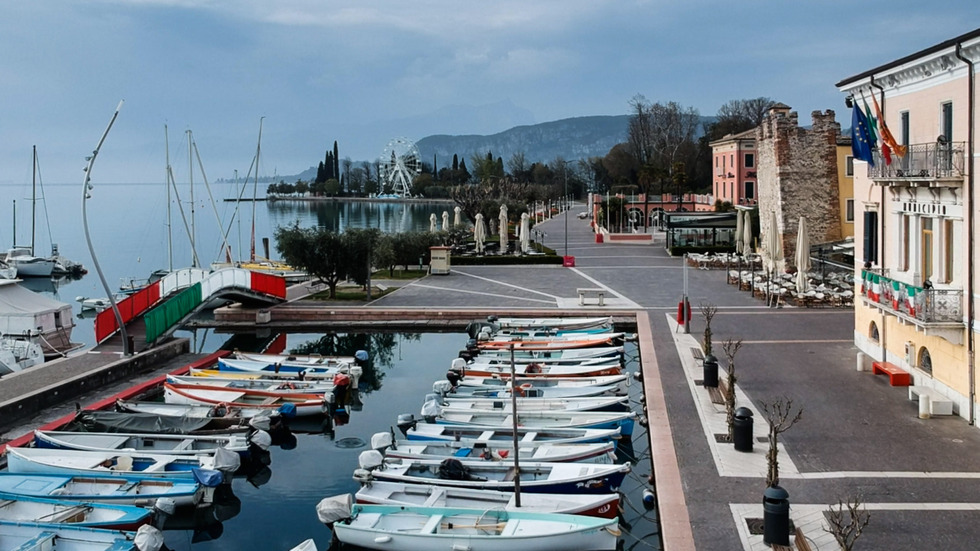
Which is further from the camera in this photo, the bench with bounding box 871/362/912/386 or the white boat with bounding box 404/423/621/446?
the bench with bounding box 871/362/912/386

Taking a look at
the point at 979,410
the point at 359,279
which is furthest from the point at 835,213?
the point at 979,410

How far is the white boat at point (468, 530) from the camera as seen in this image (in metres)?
14.7

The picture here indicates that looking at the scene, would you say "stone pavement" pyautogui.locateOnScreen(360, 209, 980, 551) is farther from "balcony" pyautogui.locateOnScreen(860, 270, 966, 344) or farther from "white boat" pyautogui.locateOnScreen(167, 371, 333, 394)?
"white boat" pyautogui.locateOnScreen(167, 371, 333, 394)

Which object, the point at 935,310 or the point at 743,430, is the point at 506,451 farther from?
the point at 935,310

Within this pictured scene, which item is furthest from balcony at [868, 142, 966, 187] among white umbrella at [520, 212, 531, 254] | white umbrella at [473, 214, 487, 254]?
white umbrella at [520, 212, 531, 254]

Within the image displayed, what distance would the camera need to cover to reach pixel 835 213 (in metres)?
48.0

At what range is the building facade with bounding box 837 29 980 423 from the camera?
63.6 feet

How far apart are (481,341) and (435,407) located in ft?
31.4

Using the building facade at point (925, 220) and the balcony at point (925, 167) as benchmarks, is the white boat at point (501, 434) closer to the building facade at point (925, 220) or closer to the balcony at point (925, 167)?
the building facade at point (925, 220)

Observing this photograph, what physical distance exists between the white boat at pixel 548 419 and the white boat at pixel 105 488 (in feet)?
19.5

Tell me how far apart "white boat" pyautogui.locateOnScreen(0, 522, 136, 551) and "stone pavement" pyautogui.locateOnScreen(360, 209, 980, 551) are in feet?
28.9

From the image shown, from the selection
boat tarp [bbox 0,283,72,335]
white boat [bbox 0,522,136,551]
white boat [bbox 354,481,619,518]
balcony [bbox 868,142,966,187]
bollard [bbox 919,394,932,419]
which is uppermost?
balcony [bbox 868,142,966,187]

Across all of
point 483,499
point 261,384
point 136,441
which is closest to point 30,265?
point 261,384

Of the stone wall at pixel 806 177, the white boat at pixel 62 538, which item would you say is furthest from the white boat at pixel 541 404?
the stone wall at pixel 806 177
